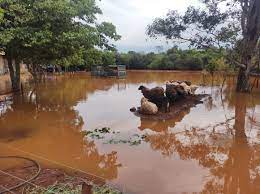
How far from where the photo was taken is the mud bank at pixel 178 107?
11.0 meters

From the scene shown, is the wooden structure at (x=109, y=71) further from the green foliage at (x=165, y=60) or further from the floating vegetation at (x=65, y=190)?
the floating vegetation at (x=65, y=190)

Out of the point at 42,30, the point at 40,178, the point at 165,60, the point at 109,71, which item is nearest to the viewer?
the point at 40,178

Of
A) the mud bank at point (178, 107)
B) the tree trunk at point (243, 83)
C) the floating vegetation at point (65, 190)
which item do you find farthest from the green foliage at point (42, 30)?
the tree trunk at point (243, 83)

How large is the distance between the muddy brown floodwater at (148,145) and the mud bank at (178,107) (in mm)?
295

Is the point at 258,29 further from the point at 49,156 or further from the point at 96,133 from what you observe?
the point at 49,156

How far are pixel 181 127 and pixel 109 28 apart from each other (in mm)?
7381

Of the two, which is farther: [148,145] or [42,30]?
[42,30]

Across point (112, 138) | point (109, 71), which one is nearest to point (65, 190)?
point (112, 138)

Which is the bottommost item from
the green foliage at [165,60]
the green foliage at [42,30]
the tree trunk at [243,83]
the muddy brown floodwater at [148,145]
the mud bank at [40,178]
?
the muddy brown floodwater at [148,145]

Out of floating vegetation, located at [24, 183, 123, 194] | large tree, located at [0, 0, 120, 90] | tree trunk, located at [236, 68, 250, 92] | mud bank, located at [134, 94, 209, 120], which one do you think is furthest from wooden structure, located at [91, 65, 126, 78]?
floating vegetation, located at [24, 183, 123, 194]

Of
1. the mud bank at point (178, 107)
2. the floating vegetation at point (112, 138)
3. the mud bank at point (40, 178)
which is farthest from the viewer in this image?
the mud bank at point (178, 107)

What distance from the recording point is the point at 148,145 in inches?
310

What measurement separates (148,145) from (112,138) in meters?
1.04

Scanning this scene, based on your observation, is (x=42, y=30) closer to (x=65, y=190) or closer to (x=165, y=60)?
(x=65, y=190)
